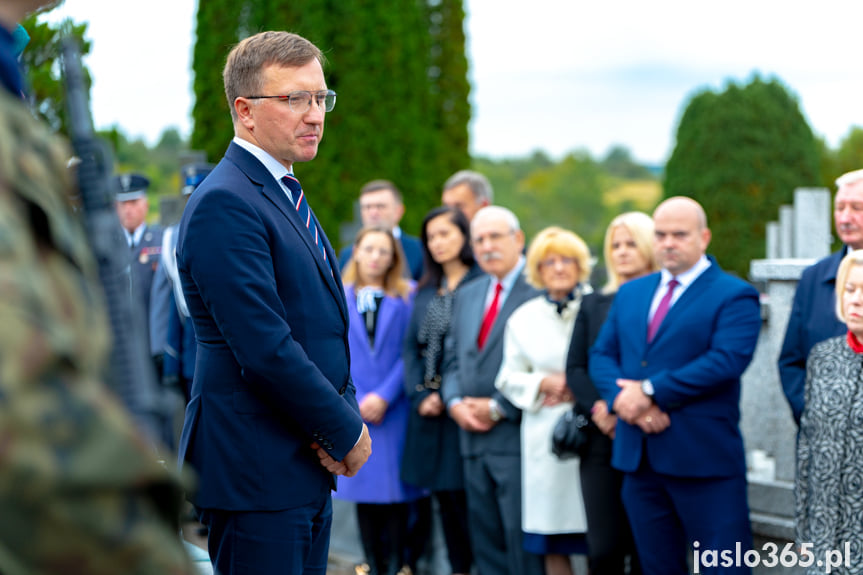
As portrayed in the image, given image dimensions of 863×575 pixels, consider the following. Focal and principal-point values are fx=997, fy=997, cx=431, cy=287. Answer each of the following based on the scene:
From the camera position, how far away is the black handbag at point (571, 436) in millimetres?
4820

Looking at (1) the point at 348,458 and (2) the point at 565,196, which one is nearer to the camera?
(1) the point at 348,458

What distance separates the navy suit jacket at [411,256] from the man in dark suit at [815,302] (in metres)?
2.94

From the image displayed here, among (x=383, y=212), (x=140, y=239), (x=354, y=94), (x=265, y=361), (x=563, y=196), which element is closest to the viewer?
(x=265, y=361)

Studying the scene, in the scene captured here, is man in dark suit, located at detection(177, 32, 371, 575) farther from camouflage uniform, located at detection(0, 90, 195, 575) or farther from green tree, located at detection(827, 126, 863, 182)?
green tree, located at detection(827, 126, 863, 182)

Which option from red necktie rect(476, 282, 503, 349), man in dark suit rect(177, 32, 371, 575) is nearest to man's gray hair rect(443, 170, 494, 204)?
red necktie rect(476, 282, 503, 349)

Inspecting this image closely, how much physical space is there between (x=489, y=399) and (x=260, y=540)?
278 cm

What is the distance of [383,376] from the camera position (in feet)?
19.2

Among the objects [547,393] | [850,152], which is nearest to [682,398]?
[547,393]

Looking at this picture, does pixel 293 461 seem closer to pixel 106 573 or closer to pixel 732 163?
pixel 106 573

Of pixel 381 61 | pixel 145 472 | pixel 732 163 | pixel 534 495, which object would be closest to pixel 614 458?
pixel 534 495

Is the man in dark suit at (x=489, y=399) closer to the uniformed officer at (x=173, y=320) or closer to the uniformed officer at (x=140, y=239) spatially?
the uniformed officer at (x=173, y=320)

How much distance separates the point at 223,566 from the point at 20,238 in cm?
167

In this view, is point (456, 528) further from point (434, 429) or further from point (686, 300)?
point (686, 300)

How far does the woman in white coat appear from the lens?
16.4ft
